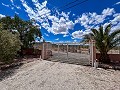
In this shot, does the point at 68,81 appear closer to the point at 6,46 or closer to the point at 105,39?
the point at 105,39

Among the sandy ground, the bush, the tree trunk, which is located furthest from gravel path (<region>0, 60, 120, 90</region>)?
the bush

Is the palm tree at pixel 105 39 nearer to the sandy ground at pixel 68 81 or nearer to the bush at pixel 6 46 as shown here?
the sandy ground at pixel 68 81

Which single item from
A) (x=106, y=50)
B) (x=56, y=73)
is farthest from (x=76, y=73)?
(x=106, y=50)

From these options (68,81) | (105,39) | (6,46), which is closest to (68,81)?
(68,81)

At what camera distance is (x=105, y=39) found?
1339 cm

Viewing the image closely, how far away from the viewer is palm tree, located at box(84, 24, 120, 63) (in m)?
13.4

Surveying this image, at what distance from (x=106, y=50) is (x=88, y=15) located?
5273 millimetres

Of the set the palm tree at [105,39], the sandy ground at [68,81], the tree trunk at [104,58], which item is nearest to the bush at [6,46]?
the sandy ground at [68,81]

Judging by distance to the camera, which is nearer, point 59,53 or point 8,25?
point 59,53

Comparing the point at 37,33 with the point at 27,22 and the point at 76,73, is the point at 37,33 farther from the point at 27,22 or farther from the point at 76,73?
the point at 76,73

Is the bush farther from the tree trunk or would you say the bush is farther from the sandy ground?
the tree trunk

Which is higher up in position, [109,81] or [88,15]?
[88,15]

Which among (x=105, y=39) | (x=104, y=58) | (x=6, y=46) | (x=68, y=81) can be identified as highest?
(x=105, y=39)

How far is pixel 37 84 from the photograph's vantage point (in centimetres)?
814
